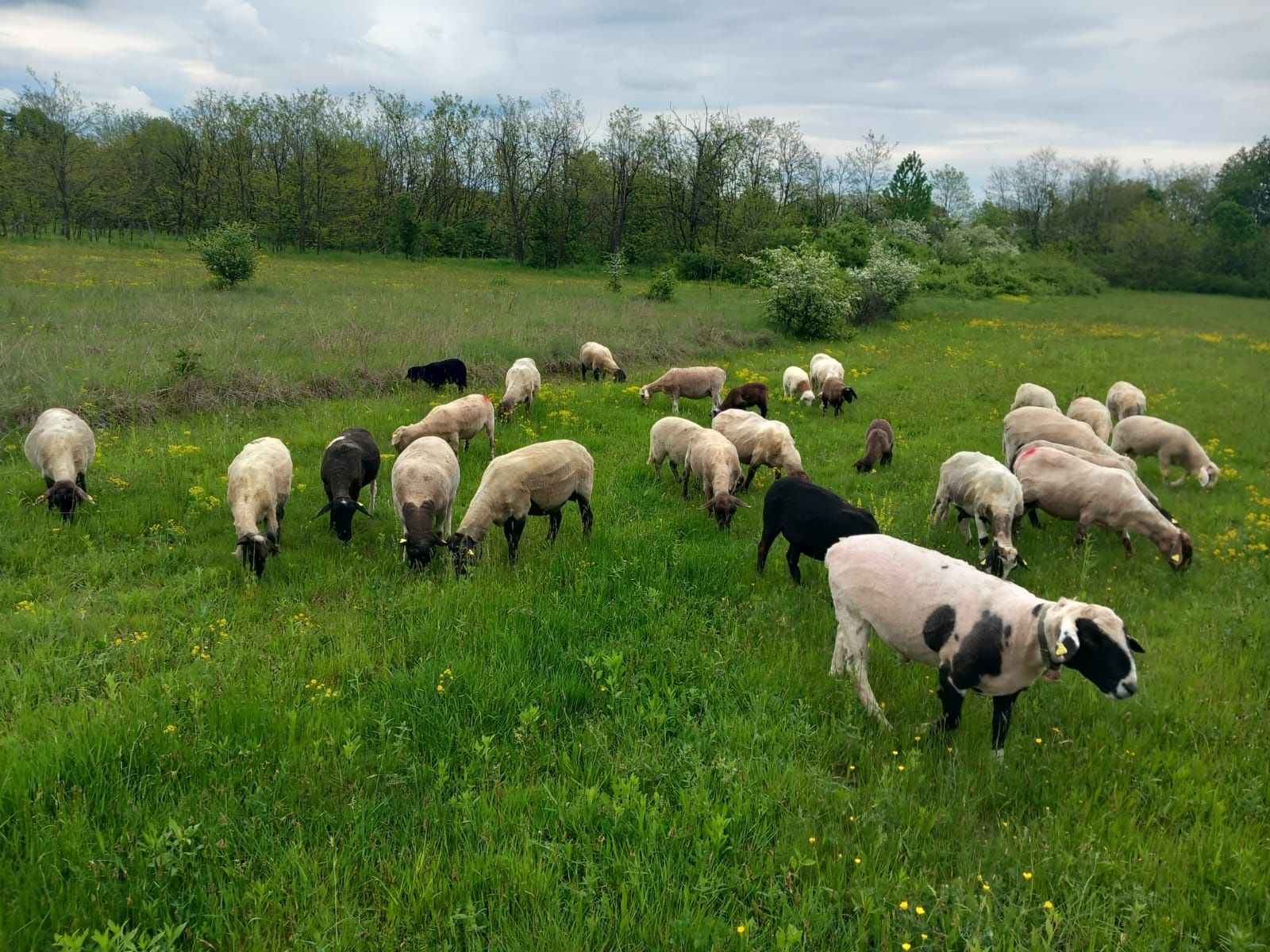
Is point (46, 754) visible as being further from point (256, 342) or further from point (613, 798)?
point (256, 342)

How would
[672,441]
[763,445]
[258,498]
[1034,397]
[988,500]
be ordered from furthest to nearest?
[1034,397]
[672,441]
[763,445]
[988,500]
[258,498]

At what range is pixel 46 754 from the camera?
3955 mm

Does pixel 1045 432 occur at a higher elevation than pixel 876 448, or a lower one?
higher

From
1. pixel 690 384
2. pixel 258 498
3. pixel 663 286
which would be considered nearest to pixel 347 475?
→ pixel 258 498

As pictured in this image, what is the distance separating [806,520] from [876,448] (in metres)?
5.35

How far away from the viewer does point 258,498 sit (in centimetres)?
780

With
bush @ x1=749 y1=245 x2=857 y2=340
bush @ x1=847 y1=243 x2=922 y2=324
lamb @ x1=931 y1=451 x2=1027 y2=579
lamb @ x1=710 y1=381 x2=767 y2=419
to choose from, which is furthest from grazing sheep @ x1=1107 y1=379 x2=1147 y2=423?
bush @ x1=847 y1=243 x2=922 y2=324

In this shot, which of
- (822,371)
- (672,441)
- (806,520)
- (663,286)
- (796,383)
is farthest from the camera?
(663,286)

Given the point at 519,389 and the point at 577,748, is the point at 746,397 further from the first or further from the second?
the point at 577,748

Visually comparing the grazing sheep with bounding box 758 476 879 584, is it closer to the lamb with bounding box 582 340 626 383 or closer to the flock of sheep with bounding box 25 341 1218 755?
the flock of sheep with bounding box 25 341 1218 755

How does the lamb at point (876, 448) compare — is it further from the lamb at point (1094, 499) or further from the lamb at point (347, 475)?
the lamb at point (347, 475)

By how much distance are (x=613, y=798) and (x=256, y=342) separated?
1570 cm

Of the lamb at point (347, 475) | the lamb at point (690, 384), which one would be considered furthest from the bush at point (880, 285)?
the lamb at point (347, 475)

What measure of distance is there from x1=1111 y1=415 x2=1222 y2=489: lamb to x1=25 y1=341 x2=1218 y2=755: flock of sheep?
0.03m
